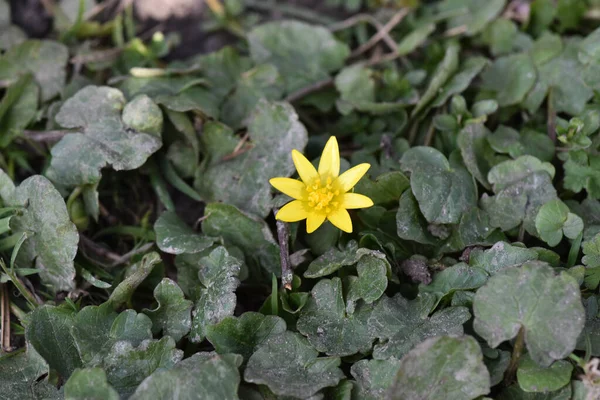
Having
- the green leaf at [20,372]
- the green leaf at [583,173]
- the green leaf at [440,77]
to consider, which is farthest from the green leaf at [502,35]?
the green leaf at [20,372]

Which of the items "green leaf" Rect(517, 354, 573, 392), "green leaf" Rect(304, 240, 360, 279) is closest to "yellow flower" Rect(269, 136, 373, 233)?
"green leaf" Rect(304, 240, 360, 279)

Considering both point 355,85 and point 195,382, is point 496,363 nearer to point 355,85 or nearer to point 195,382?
point 195,382

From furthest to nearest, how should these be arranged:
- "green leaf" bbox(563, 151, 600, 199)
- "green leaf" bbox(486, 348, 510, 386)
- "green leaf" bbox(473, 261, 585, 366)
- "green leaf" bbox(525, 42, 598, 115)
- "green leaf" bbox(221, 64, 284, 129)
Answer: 1. "green leaf" bbox(221, 64, 284, 129)
2. "green leaf" bbox(525, 42, 598, 115)
3. "green leaf" bbox(563, 151, 600, 199)
4. "green leaf" bbox(486, 348, 510, 386)
5. "green leaf" bbox(473, 261, 585, 366)

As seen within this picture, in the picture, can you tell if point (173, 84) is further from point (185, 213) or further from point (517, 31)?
point (517, 31)

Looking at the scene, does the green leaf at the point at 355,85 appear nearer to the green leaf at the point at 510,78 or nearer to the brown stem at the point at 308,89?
the brown stem at the point at 308,89

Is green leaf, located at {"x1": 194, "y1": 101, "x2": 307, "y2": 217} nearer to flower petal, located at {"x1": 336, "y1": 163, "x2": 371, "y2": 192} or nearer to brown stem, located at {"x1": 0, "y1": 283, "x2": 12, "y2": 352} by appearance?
flower petal, located at {"x1": 336, "y1": 163, "x2": 371, "y2": 192}

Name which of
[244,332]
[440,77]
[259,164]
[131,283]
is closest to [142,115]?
[259,164]
